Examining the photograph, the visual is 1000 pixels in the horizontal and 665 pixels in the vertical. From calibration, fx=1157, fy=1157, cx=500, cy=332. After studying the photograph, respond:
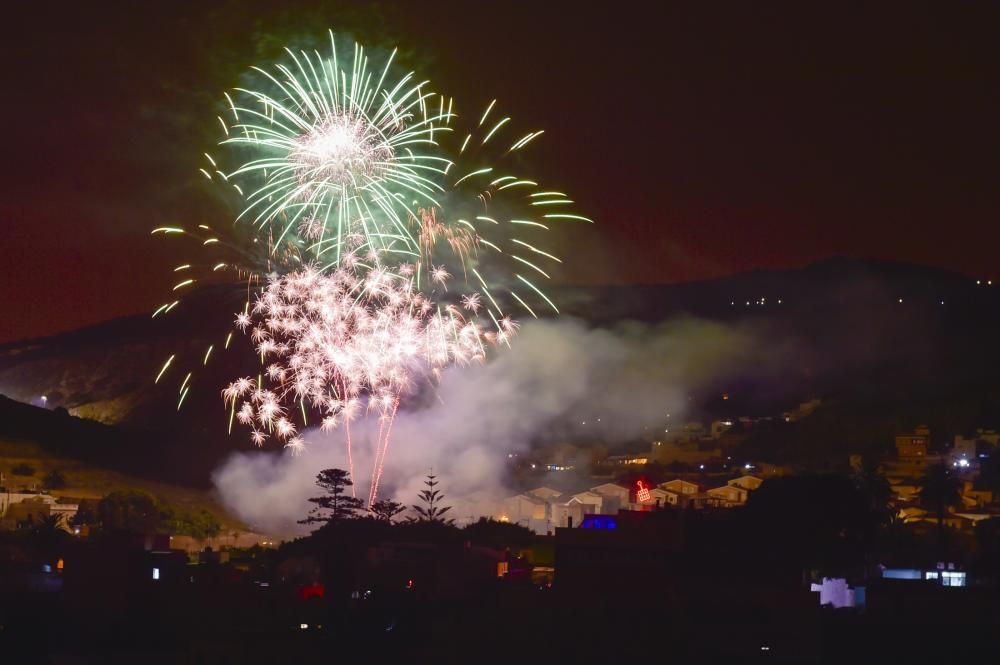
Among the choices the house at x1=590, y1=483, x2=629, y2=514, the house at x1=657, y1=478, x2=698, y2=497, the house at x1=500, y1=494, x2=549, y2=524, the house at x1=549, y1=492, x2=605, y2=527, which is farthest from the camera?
the house at x1=657, y1=478, x2=698, y2=497

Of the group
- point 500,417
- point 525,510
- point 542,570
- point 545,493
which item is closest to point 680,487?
point 545,493

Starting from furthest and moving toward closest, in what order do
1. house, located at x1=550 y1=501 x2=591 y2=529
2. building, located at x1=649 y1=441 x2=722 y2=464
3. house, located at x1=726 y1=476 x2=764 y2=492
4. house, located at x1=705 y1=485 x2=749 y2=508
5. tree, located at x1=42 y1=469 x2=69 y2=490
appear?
1. building, located at x1=649 y1=441 x2=722 y2=464
2. house, located at x1=726 y1=476 x2=764 y2=492
3. tree, located at x1=42 y1=469 x2=69 y2=490
4. house, located at x1=705 y1=485 x2=749 y2=508
5. house, located at x1=550 y1=501 x2=591 y2=529

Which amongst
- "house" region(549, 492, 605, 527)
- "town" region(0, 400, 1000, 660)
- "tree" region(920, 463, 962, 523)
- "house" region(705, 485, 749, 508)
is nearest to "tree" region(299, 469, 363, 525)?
"town" region(0, 400, 1000, 660)

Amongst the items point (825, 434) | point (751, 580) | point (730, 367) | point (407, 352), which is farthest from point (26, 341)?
point (751, 580)

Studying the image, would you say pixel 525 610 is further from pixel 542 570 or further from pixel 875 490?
pixel 875 490

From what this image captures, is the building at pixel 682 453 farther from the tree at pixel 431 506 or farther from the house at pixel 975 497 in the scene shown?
the tree at pixel 431 506

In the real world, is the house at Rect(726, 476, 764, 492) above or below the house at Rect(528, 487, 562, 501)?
above

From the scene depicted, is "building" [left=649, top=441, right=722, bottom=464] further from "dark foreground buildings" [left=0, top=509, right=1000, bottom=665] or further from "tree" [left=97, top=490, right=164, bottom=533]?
"dark foreground buildings" [left=0, top=509, right=1000, bottom=665]
